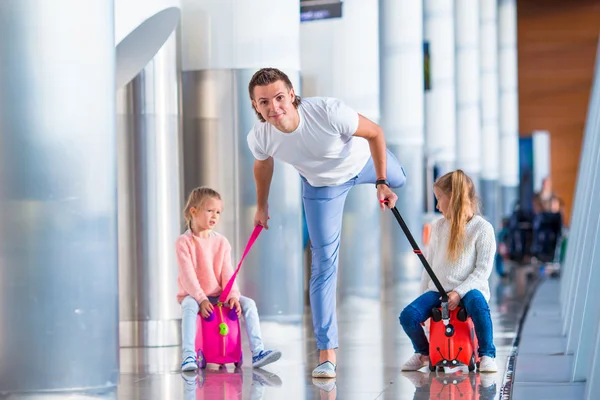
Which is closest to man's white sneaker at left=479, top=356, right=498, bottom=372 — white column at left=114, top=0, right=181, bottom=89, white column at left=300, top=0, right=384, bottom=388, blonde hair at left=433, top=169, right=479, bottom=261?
blonde hair at left=433, top=169, right=479, bottom=261

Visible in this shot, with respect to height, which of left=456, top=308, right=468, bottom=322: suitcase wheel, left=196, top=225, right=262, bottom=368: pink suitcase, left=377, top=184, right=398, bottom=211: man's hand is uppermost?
left=377, top=184, right=398, bottom=211: man's hand

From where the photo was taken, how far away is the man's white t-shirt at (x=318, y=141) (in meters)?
5.39

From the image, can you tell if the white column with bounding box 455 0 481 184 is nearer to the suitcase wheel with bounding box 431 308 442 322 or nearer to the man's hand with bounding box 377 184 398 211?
the suitcase wheel with bounding box 431 308 442 322

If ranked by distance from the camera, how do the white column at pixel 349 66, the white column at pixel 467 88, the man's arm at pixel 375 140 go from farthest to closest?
the white column at pixel 467 88, the white column at pixel 349 66, the man's arm at pixel 375 140

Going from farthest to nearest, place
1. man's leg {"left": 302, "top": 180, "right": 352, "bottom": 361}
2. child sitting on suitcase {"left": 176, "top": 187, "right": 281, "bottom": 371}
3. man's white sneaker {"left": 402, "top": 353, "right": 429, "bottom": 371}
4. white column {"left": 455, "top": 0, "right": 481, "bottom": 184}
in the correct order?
white column {"left": 455, "top": 0, "right": 481, "bottom": 184} → child sitting on suitcase {"left": 176, "top": 187, "right": 281, "bottom": 371} → man's white sneaker {"left": 402, "top": 353, "right": 429, "bottom": 371} → man's leg {"left": 302, "top": 180, "right": 352, "bottom": 361}

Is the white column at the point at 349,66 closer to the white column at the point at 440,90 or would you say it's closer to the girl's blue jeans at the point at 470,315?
the girl's blue jeans at the point at 470,315

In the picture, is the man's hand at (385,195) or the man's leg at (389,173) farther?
the man's leg at (389,173)

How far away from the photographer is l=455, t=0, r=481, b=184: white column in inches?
909

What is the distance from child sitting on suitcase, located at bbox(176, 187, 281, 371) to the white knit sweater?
1017 millimetres

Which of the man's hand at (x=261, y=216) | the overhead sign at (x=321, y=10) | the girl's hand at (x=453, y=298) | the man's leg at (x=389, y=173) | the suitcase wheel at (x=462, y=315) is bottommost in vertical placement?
the suitcase wheel at (x=462, y=315)

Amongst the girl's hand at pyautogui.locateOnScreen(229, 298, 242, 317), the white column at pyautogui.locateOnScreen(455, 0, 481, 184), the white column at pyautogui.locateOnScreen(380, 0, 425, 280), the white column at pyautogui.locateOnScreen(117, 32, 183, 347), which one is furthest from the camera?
the white column at pyautogui.locateOnScreen(455, 0, 481, 184)

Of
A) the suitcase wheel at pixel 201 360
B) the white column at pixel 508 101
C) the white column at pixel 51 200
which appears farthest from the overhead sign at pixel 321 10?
the white column at pixel 508 101

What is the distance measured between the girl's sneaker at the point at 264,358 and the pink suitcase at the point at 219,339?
0.41 feet

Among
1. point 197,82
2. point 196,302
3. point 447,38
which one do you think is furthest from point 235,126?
point 447,38
